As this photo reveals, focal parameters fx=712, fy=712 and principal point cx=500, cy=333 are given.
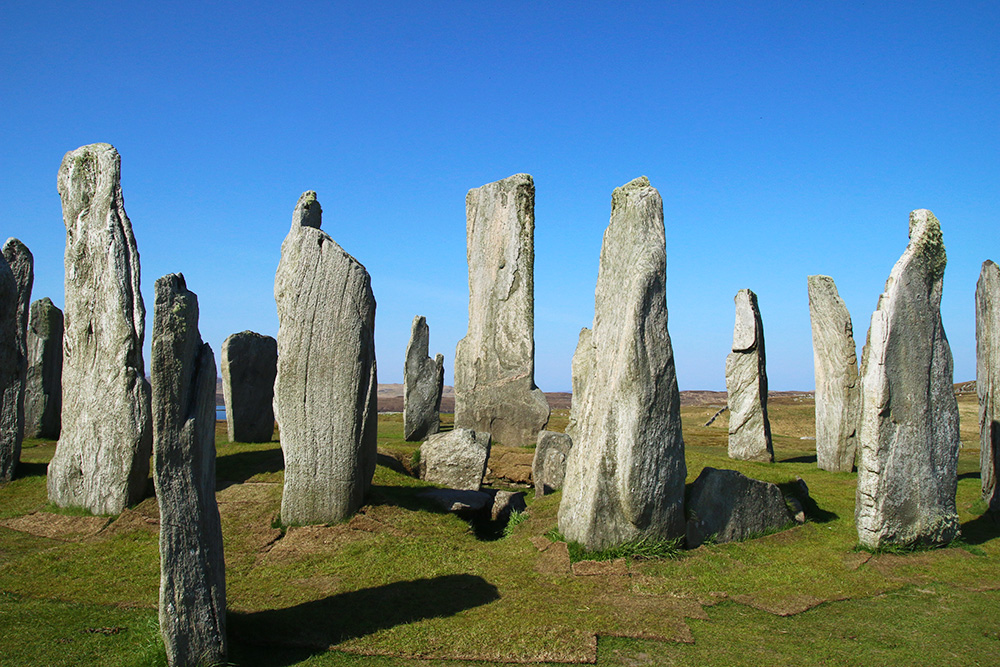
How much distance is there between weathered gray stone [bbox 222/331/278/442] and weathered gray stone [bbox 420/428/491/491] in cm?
375

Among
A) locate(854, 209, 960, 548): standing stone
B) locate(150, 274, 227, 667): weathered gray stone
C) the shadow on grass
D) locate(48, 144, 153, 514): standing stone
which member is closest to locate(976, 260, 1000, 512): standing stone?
locate(854, 209, 960, 548): standing stone


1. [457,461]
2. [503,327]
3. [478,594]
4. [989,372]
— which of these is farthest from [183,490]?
[503,327]

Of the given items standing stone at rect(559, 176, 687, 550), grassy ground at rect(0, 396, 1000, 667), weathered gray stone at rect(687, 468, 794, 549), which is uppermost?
standing stone at rect(559, 176, 687, 550)

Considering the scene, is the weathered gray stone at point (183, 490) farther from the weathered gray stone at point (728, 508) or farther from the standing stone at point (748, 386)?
the standing stone at point (748, 386)

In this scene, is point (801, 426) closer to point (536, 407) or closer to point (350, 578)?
point (536, 407)

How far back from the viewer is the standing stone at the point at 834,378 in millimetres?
12953

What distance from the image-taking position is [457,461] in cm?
1120

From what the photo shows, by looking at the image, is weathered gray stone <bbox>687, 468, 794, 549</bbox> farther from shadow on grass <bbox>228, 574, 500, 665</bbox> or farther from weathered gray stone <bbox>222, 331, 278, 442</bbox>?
weathered gray stone <bbox>222, 331, 278, 442</bbox>

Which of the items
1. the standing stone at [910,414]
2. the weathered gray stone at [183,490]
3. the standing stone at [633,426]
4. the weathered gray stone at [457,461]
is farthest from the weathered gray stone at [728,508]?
the weathered gray stone at [183,490]

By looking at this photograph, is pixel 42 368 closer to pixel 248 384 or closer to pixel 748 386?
pixel 248 384

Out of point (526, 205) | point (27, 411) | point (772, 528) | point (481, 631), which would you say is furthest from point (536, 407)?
point (27, 411)

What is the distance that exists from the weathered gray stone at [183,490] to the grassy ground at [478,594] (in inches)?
11.7

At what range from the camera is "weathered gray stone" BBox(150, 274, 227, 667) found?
4539 millimetres

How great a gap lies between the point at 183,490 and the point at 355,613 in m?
1.97
